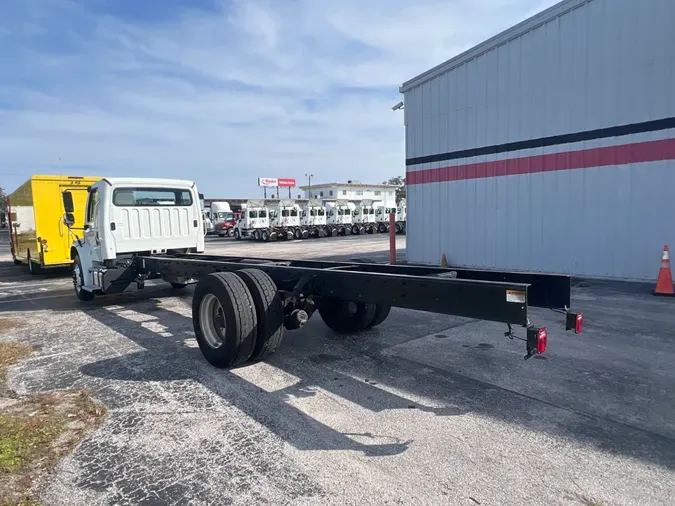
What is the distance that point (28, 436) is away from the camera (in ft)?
11.8

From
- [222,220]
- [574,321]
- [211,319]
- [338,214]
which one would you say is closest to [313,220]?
[338,214]

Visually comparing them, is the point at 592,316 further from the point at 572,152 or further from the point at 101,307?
the point at 101,307

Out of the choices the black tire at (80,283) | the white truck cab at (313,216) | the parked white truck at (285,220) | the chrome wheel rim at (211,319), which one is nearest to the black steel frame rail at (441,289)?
the chrome wheel rim at (211,319)

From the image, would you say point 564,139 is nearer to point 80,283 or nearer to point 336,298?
point 336,298

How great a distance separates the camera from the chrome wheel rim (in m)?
5.28

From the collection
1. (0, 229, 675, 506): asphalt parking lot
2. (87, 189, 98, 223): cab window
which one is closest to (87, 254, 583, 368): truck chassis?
(0, 229, 675, 506): asphalt parking lot

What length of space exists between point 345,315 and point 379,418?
2.57 m

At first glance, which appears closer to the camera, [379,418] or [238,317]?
[379,418]

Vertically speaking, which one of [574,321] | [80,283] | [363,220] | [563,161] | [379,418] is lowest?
[379,418]

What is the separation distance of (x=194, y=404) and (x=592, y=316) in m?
6.13

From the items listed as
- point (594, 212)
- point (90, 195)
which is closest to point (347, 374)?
point (90, 195)

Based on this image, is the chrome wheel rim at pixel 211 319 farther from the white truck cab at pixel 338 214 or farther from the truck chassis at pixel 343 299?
the white truck cab at pixel 338 214

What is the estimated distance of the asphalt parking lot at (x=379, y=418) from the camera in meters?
2.83

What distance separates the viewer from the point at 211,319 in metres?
5.39
